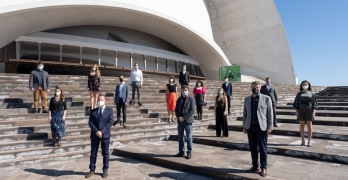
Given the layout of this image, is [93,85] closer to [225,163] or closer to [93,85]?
[93,85]

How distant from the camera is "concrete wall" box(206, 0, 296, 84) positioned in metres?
28.5

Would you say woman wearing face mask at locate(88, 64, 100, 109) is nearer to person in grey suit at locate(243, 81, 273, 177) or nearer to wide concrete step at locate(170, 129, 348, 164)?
wide concrete step at locate(170, 129, 348, 164)

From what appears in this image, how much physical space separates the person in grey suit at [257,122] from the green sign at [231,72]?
16.6 metres

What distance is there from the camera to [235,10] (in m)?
28.4

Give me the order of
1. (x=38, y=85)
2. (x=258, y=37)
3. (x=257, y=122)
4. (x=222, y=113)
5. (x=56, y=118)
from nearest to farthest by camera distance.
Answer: (x=257, y=122) < (x=56, y=118) < (x=222, y=113) < (x=38, y=85) < (x=258, y=37)

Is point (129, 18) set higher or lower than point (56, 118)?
higher

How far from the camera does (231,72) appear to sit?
65.7ft

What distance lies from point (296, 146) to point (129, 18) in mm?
14886

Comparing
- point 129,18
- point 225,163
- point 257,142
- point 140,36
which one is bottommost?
point 225,163

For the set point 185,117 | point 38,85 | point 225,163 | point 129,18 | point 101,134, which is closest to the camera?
point 101,134

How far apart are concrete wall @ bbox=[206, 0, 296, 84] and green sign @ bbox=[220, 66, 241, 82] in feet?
33.9

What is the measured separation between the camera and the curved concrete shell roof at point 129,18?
1230 centimetres

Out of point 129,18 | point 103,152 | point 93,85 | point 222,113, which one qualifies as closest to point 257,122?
point 222,113

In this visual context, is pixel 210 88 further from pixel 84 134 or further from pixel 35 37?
pixel 35 37
